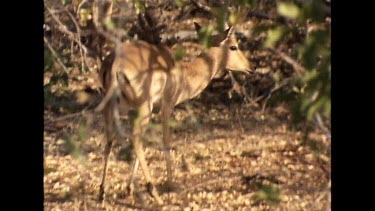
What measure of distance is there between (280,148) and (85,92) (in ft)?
5.67

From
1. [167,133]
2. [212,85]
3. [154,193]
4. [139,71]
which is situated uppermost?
[139,71]

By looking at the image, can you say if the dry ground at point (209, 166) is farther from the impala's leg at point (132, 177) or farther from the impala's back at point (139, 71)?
the impala's back at point (139, 71)

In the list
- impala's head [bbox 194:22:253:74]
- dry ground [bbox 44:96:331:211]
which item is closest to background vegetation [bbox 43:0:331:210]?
dry ground [bbox 44:96:331:211]

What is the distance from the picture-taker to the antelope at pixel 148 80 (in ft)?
11.2

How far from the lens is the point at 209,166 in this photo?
13.8 feet

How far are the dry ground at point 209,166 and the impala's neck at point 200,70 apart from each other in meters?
0.28

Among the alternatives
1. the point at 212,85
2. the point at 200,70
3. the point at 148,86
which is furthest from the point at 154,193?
the point at 212,85

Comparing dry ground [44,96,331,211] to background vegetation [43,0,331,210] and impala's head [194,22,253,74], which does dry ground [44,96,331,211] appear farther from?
impala's head [194,22,253,74]

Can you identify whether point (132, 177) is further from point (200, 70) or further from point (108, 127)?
point (200, 70)

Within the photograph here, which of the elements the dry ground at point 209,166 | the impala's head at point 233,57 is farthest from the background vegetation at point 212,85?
the impala's head at point 233,57

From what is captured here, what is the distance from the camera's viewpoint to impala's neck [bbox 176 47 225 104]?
12.8 feet

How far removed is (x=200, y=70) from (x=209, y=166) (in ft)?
2.05
